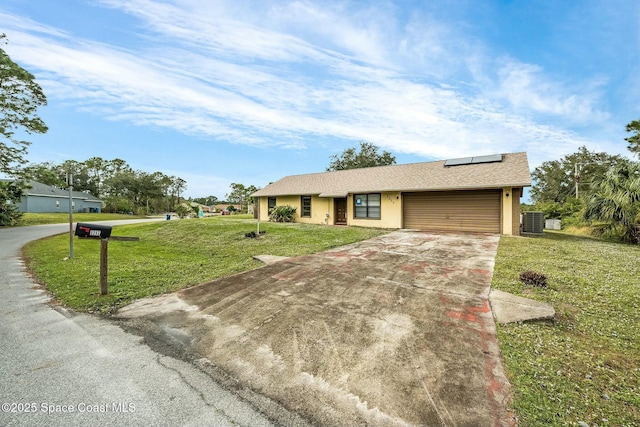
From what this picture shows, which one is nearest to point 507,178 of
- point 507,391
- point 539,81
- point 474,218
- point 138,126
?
point 474,218

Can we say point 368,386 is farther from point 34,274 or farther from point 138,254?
point 138,254

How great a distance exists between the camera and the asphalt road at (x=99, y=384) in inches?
80.6

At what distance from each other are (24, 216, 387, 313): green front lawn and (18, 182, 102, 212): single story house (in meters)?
31.0

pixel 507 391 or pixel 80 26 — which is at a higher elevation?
pixel 80 26

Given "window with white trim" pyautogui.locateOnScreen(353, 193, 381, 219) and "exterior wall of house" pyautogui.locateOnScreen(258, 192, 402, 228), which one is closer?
"exterior wall of house" pyautogui.locateOnScreen(258, 192, 402, 228)

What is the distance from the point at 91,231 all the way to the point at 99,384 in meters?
3.75

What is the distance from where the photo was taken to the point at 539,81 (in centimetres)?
1332

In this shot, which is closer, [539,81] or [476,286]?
[476,286]

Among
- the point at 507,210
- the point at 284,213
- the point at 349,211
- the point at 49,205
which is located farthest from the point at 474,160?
the point at 49,205

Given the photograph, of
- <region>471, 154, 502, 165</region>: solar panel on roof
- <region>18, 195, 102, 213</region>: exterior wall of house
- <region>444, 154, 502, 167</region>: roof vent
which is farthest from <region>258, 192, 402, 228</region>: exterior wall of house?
<region>18, 195, 102, 213</region>: exterior wall of house

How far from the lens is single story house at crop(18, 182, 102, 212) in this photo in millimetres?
31939

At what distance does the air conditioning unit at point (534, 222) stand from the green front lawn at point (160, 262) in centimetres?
829

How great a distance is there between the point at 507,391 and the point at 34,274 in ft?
33.1

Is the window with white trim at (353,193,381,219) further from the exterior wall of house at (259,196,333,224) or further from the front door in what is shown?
the exterior wall of house at (259,196,333,224)
